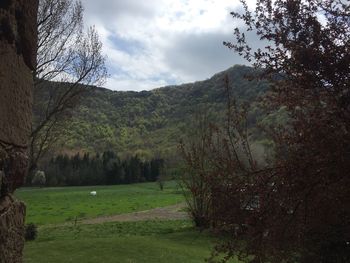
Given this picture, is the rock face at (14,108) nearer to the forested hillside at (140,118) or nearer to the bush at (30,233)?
the bush at (30,233)

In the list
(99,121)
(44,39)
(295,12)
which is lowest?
(295,12)

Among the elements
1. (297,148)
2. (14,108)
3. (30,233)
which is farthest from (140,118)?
(14,108)

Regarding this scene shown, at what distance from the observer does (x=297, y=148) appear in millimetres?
4828

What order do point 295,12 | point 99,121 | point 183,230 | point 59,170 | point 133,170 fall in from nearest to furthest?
point 295,12 → point 183,230 → point 59,170 → point 133,170 → point 99,121

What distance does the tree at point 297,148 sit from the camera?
13.8ft

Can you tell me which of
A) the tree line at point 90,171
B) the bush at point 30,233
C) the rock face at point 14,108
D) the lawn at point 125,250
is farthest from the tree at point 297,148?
the tree line at point 90,171

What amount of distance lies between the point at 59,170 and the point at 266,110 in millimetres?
84654

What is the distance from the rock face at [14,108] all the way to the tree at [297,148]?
272 centimetres

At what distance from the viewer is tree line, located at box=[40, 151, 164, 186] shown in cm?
8556

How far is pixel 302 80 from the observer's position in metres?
4.55

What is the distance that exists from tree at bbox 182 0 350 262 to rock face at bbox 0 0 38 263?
8.93 feet

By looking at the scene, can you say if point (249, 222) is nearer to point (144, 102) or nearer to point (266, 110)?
point (266, 110)

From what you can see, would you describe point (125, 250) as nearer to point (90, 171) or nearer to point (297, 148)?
point (297, 148)

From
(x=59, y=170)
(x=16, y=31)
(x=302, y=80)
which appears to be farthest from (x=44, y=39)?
(x=59, y=170)
